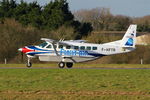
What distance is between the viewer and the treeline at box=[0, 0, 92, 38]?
7775 cm

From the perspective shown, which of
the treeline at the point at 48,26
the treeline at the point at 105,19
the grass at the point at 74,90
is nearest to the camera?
the grass at the point at 74,90

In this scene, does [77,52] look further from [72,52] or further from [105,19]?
[105,19]

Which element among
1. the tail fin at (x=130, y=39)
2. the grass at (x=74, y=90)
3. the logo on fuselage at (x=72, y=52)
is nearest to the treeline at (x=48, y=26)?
the tail fin at (x=130, y=39)

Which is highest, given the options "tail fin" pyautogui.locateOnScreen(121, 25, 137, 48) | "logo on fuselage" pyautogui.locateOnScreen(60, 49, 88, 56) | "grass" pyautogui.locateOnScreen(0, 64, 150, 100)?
"tail fin" pyautogui.locateOnScreen(121, 25, 137, 48)

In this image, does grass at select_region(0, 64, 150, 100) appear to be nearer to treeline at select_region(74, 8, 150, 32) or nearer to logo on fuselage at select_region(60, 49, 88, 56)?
logo on fuselage at select_region(60, 49, 88, 56)

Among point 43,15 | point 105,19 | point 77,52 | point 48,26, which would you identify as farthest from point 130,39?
point 105,19

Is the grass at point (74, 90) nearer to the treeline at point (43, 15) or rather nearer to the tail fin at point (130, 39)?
the tail fin at point (130, 39)

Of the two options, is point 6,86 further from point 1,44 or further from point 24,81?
point 1,44

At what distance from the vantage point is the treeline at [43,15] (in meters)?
77.8

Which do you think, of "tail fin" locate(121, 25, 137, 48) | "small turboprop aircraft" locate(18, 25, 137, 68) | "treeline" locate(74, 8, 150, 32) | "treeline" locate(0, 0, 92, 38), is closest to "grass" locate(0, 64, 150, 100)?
"small turboprop aircraft" locate(18, 25, 137, 68)

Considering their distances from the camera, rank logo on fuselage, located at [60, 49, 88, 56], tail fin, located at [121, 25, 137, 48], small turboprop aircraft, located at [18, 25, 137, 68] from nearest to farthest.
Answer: small turboprop aircraft, located at [18, 25, 137, 68], logo on fuselage, located at [60, 49, 88, 56], tail fin, located at [121, 25, 137, 48]

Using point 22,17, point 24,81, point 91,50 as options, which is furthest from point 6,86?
point 22,17

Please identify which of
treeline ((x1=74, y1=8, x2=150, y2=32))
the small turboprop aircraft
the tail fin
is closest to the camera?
the small turboprop aircraft

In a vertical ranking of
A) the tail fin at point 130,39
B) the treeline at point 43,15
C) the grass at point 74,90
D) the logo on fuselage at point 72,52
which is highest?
the treeline at point 43,15
